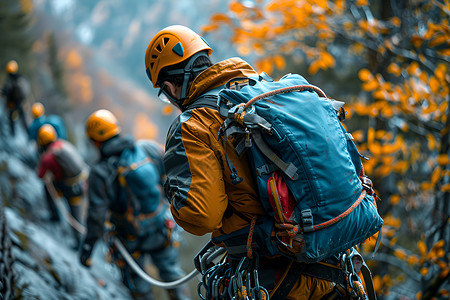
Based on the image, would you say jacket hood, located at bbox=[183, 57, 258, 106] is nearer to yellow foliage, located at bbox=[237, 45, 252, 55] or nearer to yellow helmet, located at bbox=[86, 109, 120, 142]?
yellow foliage, located at bbox=[237, 45, 252, 55]

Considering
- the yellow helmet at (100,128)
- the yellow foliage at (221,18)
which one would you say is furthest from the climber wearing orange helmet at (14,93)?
the yellow foliage at (221,18)

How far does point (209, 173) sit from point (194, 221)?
276 millimetres

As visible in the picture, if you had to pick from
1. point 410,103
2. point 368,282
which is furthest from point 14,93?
point 368,282

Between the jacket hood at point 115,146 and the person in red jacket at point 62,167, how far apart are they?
3.59 meters

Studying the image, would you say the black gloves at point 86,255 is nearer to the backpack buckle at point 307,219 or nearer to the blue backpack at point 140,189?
the blue backpack at point 140,189

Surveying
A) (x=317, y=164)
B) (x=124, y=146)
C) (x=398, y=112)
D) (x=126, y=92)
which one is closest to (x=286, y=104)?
(x=317, y=164)

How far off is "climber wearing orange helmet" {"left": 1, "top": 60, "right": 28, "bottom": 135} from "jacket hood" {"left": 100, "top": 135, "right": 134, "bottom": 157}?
30.5ft

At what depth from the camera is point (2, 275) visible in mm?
3088

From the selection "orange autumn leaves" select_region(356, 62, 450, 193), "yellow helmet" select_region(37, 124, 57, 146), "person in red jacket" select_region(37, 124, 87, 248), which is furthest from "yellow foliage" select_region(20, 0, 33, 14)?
"orange autumn leaves" select_region(356, 62, 450, 193)

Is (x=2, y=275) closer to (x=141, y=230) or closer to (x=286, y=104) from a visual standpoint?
(x=141, y=230)

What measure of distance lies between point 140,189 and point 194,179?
3.10 metres

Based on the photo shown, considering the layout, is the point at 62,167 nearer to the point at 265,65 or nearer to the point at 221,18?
the point at 265,65

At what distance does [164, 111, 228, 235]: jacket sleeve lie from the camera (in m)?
1.96

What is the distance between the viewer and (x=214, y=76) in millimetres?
2275
